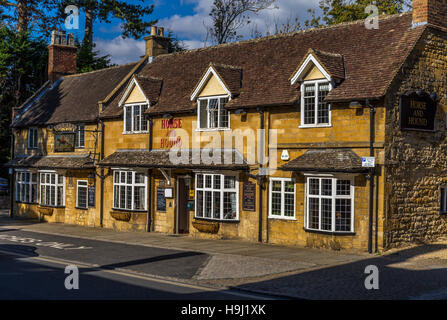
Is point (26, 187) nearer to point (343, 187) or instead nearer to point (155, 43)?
point (155, 43)

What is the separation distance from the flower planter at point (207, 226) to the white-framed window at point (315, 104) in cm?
568

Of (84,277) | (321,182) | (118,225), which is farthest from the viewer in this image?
(118,225)

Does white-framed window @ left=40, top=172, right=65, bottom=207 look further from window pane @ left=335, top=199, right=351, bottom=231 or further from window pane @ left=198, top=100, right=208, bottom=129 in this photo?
window pane @ left=335, top=199, right=351, bottom=231

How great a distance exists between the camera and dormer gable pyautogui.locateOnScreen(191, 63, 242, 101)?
23266 millimetres

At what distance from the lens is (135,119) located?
89.7 ft

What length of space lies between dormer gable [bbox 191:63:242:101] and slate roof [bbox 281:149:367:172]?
4.51 metres

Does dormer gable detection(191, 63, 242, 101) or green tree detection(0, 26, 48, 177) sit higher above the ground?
green tree detection(0, 26, 48, 177)

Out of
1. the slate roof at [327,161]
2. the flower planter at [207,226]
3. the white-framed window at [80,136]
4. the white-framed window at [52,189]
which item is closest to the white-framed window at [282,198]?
the slate roof at [327,161]

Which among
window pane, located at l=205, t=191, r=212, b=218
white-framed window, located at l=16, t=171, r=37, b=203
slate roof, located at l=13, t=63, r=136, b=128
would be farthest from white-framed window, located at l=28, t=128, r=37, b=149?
window pane, located at l=205, t=191, r=212, b=218

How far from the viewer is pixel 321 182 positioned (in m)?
19.9
